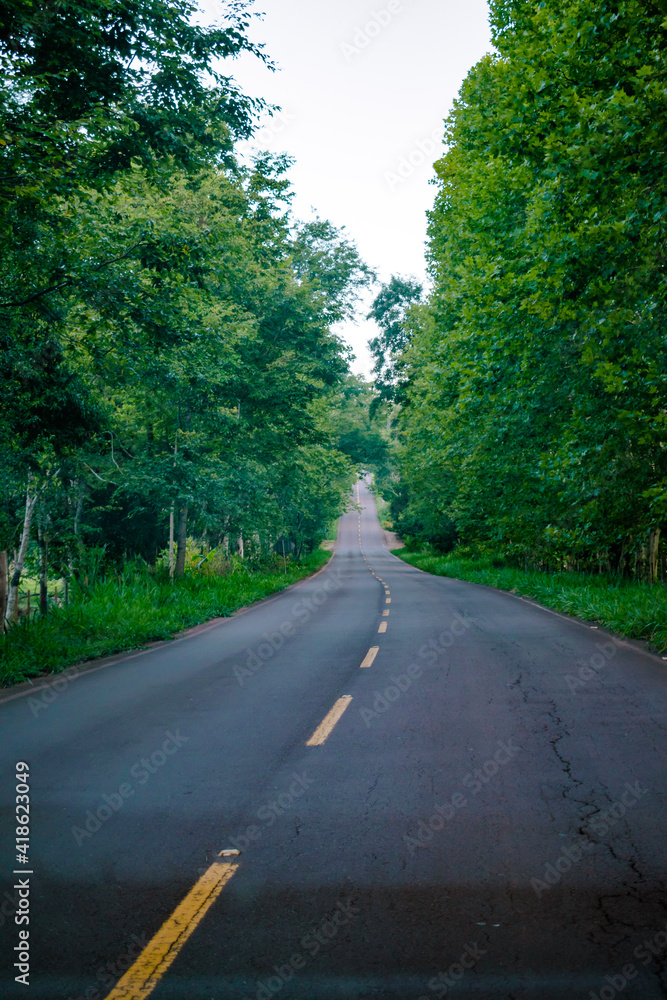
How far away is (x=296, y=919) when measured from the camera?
3.50 metres

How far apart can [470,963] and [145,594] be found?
46.7 feet

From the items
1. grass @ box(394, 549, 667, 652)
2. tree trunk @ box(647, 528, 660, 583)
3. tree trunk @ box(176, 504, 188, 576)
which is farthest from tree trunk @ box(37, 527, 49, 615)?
tree trunk @ box(647, 528, 660, 583)

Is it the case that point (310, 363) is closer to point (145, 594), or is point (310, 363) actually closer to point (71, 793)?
point (145, 594)

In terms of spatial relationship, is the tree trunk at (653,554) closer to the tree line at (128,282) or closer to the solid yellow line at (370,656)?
the solid yellow line at (370,656)

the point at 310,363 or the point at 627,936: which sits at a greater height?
the point at 310,363

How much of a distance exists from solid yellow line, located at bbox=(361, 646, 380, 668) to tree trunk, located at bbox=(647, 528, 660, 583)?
861 centimetres

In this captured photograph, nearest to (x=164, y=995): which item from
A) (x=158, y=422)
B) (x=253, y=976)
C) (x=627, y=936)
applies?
(x=253, y=976)

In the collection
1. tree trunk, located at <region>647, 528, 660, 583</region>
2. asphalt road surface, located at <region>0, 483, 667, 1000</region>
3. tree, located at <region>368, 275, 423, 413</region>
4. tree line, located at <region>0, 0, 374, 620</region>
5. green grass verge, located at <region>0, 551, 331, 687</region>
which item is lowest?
green grass verge, located at <region>0, 551, 331, 687</region>

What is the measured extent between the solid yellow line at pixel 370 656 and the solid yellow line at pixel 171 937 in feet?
21.1

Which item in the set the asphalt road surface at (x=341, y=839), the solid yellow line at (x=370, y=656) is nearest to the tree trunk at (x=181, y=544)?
the solid yellow line at (x=370, y=656)

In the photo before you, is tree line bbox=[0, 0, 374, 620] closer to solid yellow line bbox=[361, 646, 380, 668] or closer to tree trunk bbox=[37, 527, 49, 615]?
tree trunk bbox=[37, 527, 49, 615]

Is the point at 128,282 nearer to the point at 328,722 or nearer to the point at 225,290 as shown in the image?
the point at 328,722

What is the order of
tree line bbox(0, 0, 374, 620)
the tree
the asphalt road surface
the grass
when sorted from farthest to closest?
the tree
the grass
tree line bbox(0, 0, 374, 620)
the asphalt road surface

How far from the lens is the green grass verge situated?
10469mm
